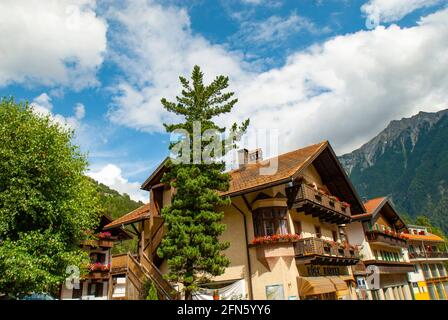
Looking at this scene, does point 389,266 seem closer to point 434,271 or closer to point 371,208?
point 371,208

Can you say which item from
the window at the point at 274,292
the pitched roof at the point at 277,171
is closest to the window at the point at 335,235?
the pitched roof at the point at 277,171

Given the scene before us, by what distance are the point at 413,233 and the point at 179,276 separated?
49.0 m

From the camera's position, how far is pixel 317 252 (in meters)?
20.0

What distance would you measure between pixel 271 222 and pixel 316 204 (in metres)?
3.34

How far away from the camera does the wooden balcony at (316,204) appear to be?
69.8ft

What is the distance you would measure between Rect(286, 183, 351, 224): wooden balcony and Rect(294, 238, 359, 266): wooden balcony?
7.41 feet

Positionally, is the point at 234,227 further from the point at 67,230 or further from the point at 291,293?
the point at 67,230

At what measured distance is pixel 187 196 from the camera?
57.1 feet

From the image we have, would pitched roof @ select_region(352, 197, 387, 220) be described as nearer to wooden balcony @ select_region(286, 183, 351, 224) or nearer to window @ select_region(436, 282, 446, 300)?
wooden balcony @ select_region(286, 183, 351, 224)

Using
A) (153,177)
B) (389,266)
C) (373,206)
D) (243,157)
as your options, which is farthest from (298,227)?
(389,266)

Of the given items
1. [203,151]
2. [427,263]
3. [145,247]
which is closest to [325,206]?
[203,151]

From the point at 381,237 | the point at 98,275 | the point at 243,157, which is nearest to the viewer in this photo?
the point at 243,157

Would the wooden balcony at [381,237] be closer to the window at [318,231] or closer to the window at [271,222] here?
the window at [318,231]

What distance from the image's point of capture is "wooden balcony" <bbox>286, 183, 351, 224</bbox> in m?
21.3
